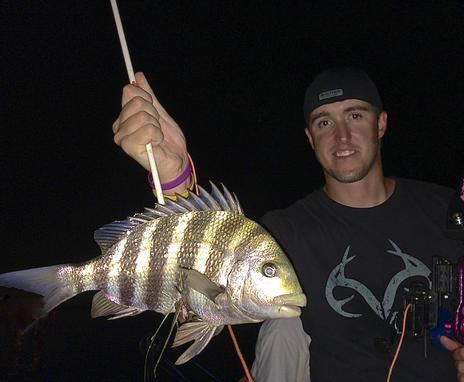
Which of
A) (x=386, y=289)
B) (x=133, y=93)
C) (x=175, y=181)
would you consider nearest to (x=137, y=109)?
(x=133, y=93)

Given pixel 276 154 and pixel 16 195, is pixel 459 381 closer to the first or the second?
pixel 16 195

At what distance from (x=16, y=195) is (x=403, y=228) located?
2438 cm

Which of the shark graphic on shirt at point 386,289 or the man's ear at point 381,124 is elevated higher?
the man's ear at point 381,124

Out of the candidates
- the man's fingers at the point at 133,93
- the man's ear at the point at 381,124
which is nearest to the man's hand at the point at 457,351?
the man's ear at the point at 381,124

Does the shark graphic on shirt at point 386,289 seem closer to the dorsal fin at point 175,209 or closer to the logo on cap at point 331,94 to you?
the logo on cap at point 331,94

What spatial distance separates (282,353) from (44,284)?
1284mm

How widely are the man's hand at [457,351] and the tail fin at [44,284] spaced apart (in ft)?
5.65

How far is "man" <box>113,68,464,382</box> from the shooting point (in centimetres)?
220

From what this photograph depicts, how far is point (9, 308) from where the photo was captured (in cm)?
660

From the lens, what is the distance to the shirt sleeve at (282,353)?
216 centimetres

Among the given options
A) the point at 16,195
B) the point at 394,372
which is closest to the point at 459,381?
the point at 394,372

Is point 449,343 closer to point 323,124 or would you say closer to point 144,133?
point 323,124

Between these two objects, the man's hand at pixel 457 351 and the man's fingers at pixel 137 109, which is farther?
the man's hand at pixel 457 351

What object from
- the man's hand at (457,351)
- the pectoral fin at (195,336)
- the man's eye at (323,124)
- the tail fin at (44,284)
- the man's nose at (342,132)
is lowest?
the man's hand at (457,351)
